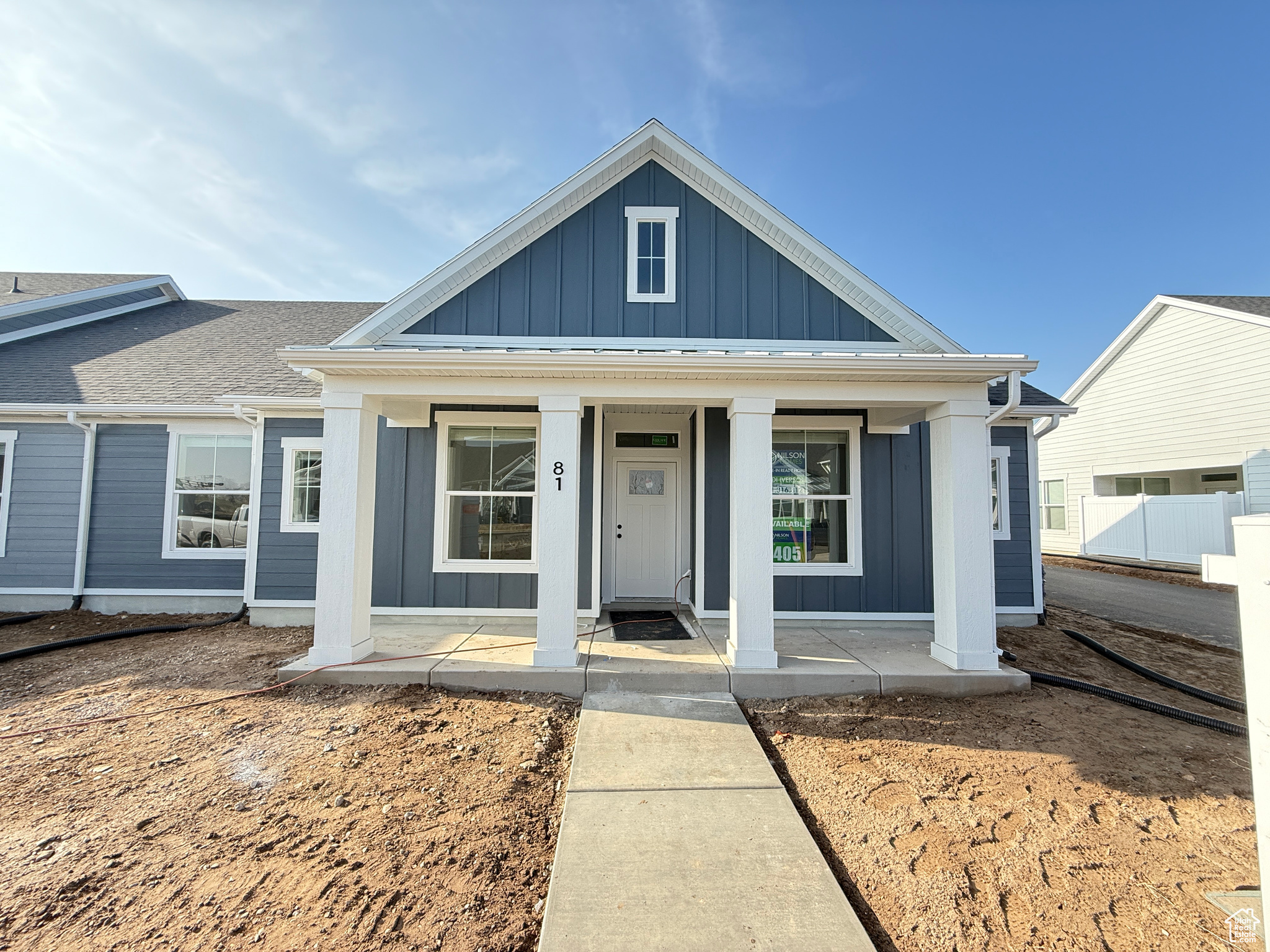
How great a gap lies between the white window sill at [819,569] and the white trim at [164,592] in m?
7.44

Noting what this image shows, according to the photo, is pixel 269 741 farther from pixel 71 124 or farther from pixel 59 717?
pixel 71 124

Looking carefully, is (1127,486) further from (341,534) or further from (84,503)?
(84,503)

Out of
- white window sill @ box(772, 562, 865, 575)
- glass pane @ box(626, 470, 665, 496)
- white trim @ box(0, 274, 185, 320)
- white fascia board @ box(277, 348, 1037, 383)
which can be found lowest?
white window sill @ box(772, 562, 865, 575)

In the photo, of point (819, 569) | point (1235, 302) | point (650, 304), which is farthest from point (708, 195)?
point (1235, 302)

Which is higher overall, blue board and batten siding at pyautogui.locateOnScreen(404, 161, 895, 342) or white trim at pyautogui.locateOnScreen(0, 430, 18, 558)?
blue board and batten siding at pyautogui.locateOnScreen(404, 161, 895, 342)

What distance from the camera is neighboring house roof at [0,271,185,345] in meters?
8.65

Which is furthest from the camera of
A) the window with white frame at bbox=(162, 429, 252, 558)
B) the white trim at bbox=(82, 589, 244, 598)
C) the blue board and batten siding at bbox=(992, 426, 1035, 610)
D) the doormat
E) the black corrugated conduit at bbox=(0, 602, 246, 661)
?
the window with white frame at bbox=(162, 429, 252, 558)

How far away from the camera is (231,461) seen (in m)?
7.32

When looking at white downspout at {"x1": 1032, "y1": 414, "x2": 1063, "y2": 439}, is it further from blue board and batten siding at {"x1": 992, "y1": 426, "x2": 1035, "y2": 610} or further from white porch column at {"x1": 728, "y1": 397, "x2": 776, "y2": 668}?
white porch column at {"x1": 728, "y1": 397, "x2": 776, "y2": 668}

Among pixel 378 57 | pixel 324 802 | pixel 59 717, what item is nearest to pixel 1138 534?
pixel 324 802

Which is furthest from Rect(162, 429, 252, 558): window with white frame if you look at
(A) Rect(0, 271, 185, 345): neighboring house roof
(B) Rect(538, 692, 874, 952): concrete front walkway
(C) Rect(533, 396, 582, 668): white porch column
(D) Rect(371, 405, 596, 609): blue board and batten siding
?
(B) Rect(538, 692, 874, 952): concrete front walkway

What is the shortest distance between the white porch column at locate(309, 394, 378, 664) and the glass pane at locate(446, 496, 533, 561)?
5.56ft

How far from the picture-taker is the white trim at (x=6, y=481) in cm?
715

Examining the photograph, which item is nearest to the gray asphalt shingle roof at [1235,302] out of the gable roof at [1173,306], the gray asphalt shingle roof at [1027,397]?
the gable roof at [1173,306]
